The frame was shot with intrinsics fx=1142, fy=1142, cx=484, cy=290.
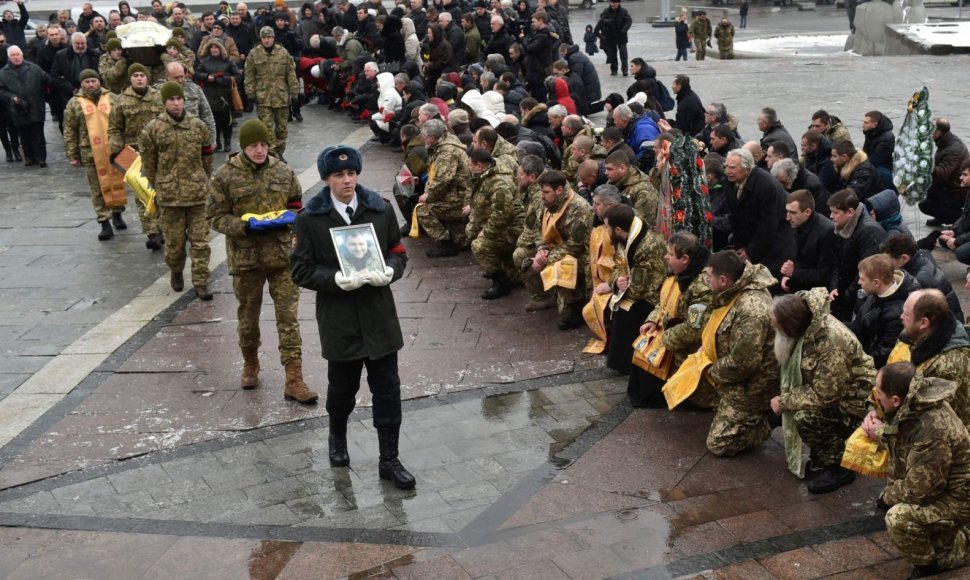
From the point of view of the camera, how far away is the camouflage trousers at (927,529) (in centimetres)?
532

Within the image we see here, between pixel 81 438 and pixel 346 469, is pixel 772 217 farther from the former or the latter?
pixel 81 438

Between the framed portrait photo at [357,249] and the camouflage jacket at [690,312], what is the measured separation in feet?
6.74

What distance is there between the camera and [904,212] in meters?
12.3

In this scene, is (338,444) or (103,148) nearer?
(338,444)

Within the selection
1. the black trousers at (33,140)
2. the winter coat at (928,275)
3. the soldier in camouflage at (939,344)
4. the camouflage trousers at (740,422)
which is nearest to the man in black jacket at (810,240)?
the winter coat at (928,275)

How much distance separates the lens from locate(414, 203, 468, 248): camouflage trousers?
11453mm

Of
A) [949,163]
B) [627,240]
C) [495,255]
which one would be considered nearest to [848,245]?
[627,240]

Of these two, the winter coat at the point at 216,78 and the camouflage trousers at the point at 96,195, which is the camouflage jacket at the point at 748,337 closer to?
the camouflage trousers at the point at 96,195

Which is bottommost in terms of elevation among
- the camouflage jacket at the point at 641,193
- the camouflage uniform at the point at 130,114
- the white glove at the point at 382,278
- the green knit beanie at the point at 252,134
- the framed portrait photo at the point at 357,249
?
the camouflage jacket at the point at 641,193

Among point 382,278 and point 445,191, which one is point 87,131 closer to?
point 445,191

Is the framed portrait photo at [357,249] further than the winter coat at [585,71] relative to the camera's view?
No

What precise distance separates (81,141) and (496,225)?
5074 mm

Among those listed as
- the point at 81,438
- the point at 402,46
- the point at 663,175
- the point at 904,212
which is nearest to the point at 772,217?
the point at 663,175

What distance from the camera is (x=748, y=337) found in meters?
6.71
